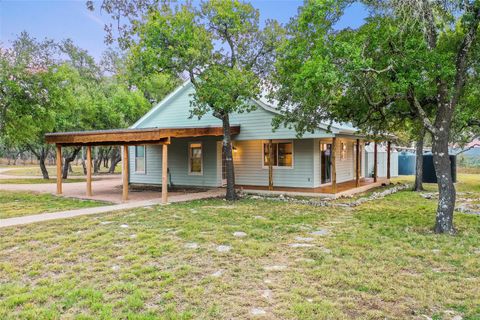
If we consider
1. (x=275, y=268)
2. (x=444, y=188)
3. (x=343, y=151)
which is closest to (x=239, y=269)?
(x=275, y=268)

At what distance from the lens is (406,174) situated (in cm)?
2520

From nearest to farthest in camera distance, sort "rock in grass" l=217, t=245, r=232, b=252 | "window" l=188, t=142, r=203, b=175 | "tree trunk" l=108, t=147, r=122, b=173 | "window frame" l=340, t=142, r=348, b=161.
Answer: "rock in grass" l=217, t=245, r=232, b=252 → "window" l=188, t=142, r=203, b=175 → "window frame" l=340, t=142, r=348, b=161 → "tree trunk" l=108, t=147, r=122, b=173


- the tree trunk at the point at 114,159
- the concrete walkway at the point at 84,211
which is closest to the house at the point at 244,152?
the concrete walkway at the point at 84,211

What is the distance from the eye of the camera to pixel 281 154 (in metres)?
14.7

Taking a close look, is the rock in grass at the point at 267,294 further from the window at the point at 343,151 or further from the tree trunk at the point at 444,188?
the window at the point at 343,151

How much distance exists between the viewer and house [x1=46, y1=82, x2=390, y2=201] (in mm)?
12578

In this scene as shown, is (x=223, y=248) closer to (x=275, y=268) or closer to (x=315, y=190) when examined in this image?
(x=275, y=268)

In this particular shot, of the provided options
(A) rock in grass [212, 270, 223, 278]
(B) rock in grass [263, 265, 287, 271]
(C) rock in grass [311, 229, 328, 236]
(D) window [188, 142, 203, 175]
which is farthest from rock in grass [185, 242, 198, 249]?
(D) window [188, 142, 203, 175]

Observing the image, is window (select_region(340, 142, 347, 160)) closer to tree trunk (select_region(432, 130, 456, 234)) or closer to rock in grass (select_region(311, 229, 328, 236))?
tree trunk (select_region(432, 130, 456, 234))

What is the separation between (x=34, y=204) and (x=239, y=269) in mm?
8941

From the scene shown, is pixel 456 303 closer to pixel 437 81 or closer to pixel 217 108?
pixel 437 81

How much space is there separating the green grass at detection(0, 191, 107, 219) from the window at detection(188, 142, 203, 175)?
205 inches

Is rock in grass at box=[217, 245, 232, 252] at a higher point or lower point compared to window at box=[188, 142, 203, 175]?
lower

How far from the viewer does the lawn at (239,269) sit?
373cm
